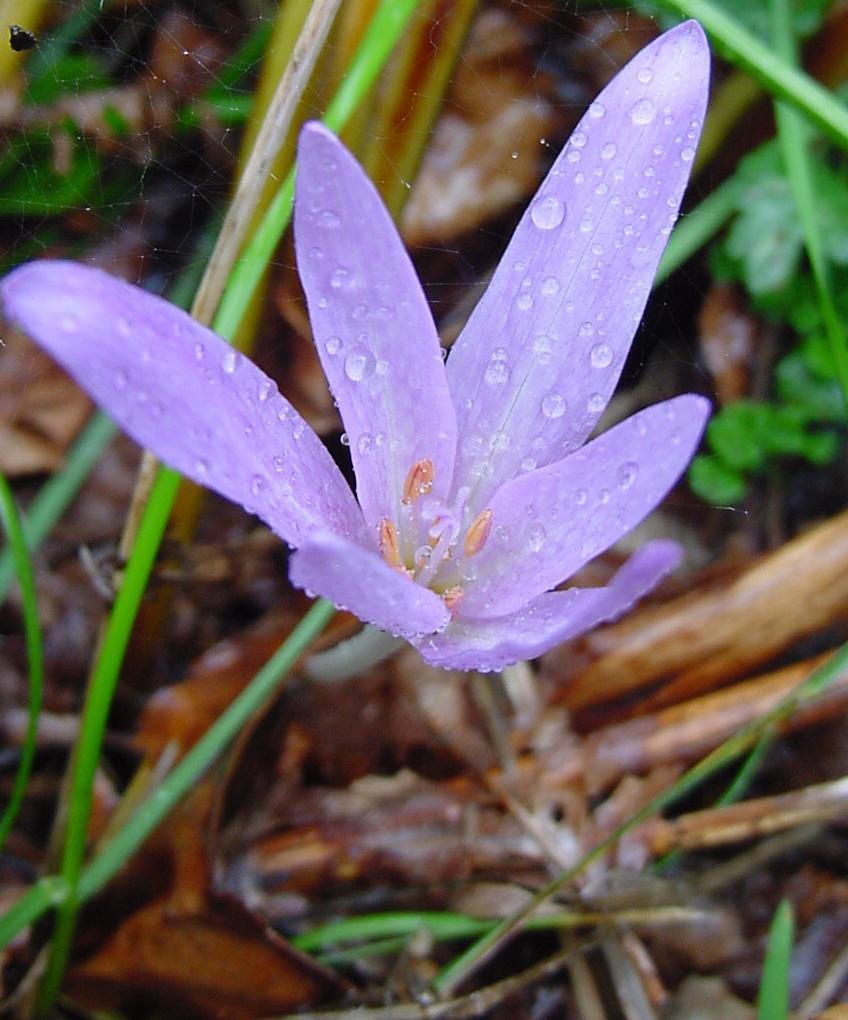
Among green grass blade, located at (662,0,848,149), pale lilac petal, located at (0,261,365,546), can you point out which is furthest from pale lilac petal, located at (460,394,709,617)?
green grass blade, located at (662,0,848,149)

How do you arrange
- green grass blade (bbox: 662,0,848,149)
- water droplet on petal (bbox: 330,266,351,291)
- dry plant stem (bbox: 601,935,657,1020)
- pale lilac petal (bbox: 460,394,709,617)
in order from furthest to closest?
1. dry plant stem (bbox: 601,935,657,1020)
2. green grass blade (bbox: 662,0,848,149)
3. water droplet on petal (bbox: 330,266,351,291)
4. pale lilac petal (bbox: 460,394,709,617)

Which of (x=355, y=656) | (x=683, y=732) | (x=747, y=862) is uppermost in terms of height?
(x=355, y=656)

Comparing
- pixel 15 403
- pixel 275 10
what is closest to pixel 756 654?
pixel 275 10

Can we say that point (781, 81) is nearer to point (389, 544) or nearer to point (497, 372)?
point (497, 372)

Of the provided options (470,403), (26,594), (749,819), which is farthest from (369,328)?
(749,819)

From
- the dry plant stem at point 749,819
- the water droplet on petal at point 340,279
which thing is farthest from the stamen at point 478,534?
the dry plant stem at point 749,819

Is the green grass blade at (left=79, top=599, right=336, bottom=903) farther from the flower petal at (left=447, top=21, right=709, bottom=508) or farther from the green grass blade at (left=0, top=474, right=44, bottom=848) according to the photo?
the flower petal at (left=447, top=21, right=709, bottom=508)

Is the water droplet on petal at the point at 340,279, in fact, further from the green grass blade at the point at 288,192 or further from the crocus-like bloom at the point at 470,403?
the green grass blade at the point at 288,192

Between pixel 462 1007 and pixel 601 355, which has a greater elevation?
pixel 601 355
